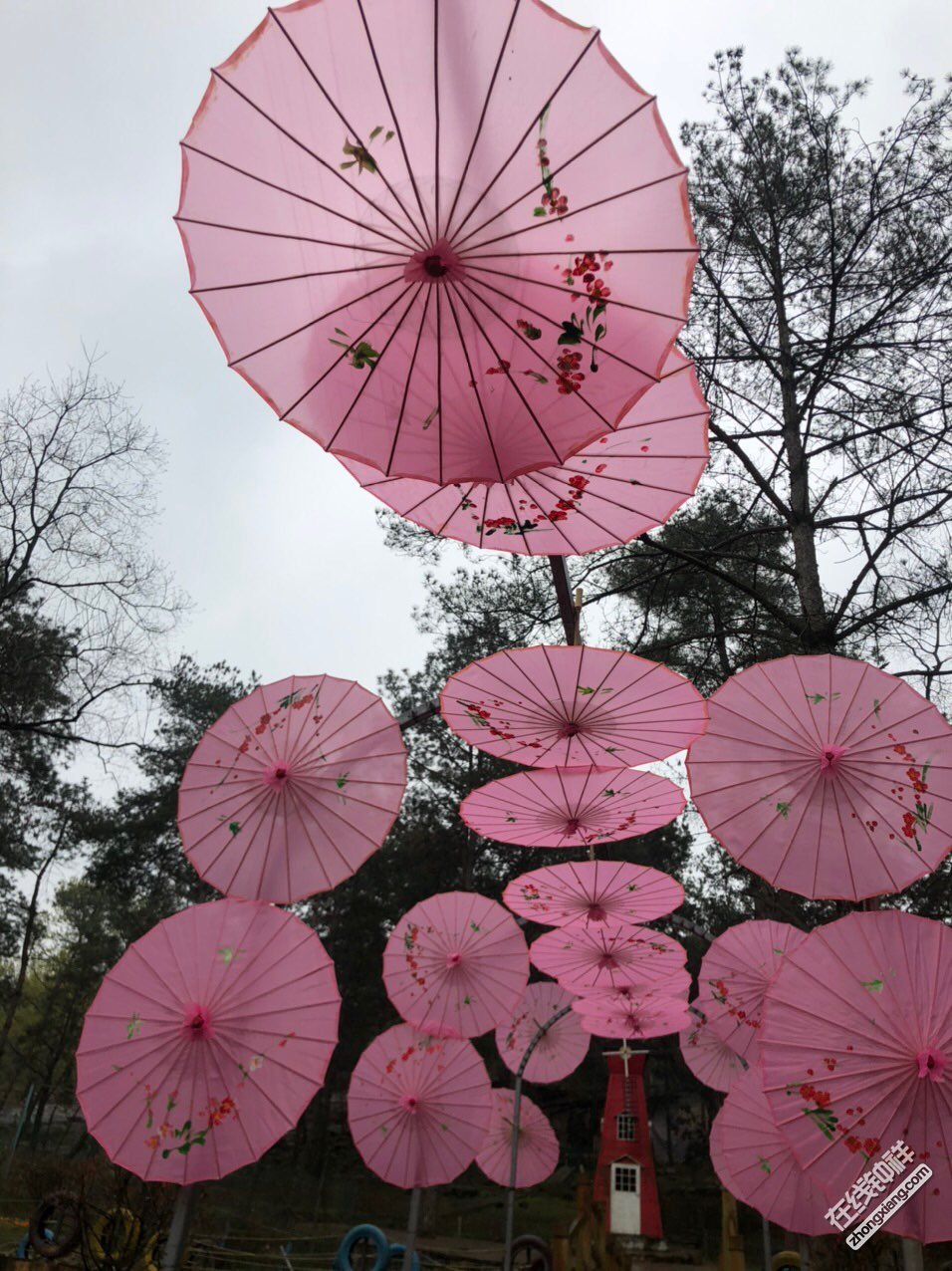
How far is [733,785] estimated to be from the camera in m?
5.31

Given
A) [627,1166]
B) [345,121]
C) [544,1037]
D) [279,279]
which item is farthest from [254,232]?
[627,1166]

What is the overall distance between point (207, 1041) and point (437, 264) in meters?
4.14

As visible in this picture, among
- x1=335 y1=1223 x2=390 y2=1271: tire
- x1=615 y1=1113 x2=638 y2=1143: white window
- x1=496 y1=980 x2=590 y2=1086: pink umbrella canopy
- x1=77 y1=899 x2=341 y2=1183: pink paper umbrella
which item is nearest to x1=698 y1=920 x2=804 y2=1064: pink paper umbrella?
x1=335 y1=1223 x2=390 y2=1271: tire

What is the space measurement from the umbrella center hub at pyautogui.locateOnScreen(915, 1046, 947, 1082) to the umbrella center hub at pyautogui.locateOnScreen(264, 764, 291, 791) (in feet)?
12.0

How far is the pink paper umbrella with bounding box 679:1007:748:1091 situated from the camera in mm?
10695

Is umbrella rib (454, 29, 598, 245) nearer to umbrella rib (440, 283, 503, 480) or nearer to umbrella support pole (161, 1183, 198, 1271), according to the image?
umbrella rib (440, 283, 503, 480)

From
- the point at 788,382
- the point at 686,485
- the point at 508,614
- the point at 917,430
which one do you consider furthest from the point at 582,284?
the point at 508,614

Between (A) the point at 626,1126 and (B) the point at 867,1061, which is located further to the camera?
(A) the point at 626,1126

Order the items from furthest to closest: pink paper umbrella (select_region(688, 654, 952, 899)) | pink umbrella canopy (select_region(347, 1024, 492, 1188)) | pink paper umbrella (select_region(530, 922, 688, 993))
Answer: pink paper umbrella (select_region(530, 922, 688, 993)) < pink umbrella canopy (select_region(347, 1024, 492, 1188)) < pink paper umbrella (select_region(688, 654, 952, 899))

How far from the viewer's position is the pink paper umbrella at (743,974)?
776cm

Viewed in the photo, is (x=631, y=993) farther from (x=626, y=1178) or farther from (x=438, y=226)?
(x=626, y=1178)

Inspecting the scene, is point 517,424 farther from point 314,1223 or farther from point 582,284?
point 314,1223

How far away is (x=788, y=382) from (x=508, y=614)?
415cm

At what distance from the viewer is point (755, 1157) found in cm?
688
